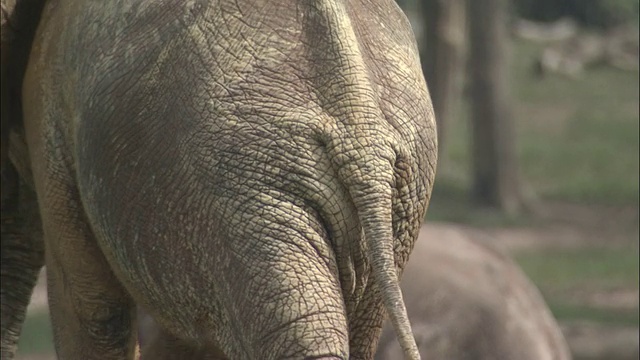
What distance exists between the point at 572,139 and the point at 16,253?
13.0m

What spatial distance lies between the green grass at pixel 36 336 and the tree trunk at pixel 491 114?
584cm

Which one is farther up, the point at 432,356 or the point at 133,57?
the point at 432,356

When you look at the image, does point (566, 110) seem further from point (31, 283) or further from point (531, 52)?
point (31, 283)

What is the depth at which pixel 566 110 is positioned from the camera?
18938 mm

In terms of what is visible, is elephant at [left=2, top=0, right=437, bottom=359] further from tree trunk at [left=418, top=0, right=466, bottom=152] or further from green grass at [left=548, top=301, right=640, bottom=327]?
tree trunk at [left=418, top=0, right=466, bottom=152]

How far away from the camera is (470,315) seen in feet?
20.1

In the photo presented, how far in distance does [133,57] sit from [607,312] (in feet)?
22.8

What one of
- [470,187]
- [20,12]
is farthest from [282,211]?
[470,187]

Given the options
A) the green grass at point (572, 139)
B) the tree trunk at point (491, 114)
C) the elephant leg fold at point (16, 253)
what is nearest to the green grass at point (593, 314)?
the green grass at point (572, 139)

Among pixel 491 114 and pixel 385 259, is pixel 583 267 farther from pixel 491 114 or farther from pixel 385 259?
pixel 385 259

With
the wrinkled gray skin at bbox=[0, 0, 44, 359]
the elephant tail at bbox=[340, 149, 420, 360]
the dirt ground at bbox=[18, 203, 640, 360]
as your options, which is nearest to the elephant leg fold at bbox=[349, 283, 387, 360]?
the elephant tail at bbox=[340, 149, 420, 360]

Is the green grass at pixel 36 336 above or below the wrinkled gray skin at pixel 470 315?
above

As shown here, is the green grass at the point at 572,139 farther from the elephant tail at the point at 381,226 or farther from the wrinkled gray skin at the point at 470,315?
the elephant tail at the point at 381,226

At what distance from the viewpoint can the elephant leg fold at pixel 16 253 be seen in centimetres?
460
